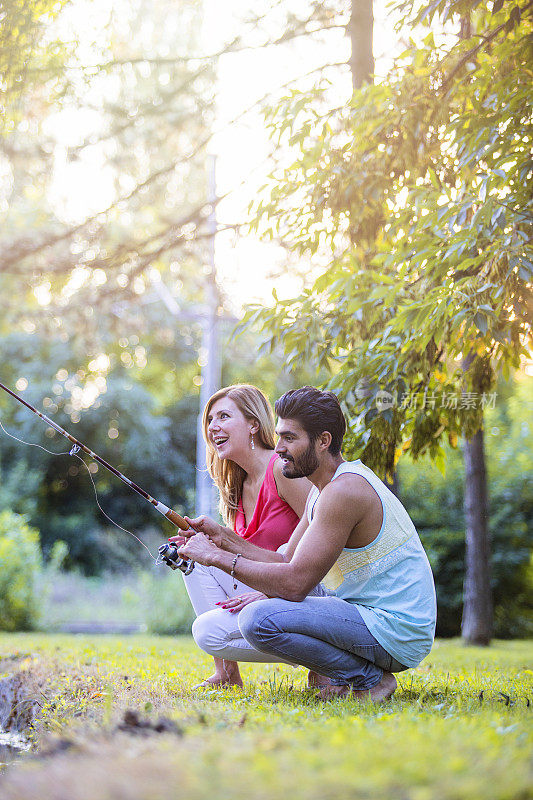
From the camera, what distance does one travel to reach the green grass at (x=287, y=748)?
1939mm

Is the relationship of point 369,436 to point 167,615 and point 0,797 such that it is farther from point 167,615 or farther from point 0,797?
point 167,615

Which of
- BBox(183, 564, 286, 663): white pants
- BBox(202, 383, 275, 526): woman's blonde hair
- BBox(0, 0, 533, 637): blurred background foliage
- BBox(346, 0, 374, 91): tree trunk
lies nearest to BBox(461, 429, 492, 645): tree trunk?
BBox(0, 0, 533, 637): blurred background foliage

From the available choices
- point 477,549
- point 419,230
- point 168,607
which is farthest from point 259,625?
point 168,607

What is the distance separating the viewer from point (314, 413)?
3.81m

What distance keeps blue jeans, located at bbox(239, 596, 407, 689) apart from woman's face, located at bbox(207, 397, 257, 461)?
1153 millimetres

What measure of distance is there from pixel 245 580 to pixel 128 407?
682 inches

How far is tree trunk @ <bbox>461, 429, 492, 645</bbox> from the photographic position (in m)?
9.49

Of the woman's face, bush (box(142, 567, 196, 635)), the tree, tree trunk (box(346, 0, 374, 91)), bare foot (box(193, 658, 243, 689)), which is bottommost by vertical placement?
bush (box(142, 567, 196, 635))

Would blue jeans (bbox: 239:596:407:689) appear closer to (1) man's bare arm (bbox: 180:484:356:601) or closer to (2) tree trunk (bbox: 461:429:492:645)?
(1) man's bare arm (bbox: 180:484:356:601)

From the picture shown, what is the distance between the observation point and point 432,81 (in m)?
5.45

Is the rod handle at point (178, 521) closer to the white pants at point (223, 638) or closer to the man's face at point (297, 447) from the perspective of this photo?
the white pants at point (223, 638)

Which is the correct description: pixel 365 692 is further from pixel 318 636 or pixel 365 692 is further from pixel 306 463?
pixel 306 463

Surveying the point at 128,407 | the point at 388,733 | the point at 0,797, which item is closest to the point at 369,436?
the point at 388,733

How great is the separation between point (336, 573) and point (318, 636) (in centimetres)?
43
